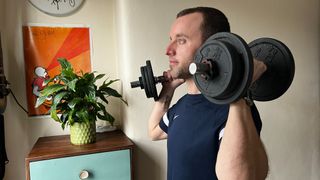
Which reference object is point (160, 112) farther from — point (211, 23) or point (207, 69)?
point (207, 69)

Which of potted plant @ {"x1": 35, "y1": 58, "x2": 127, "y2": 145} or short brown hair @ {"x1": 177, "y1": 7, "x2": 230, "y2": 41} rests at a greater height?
short brown hair @ {"x1": 177, "y1": 7, "x2": 230, "y2": 41}

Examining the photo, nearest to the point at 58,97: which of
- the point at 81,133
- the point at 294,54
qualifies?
the point at 81,133

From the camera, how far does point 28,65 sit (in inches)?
60.9

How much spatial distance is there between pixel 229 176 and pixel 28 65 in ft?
4.43

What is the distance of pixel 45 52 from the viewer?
157cm

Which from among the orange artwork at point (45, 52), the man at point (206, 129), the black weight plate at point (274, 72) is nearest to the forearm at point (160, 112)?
the man at point (206, 129)

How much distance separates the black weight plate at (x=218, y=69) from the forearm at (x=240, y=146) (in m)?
0.05

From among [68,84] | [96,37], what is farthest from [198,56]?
[96,37]

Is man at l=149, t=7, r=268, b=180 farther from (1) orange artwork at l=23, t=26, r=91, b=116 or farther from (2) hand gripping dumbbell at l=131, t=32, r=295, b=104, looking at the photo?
(1) orange artwork at l=23, t=26, r=91, b=116

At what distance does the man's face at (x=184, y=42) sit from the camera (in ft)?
2.78

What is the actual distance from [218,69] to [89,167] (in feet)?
2.93

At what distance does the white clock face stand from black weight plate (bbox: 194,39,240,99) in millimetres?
1185

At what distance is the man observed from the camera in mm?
611

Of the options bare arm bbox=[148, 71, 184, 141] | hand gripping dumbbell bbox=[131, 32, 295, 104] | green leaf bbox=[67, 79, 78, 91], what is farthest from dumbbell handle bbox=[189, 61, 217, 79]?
green leaf bbox=[67, 79, 78, 91]
